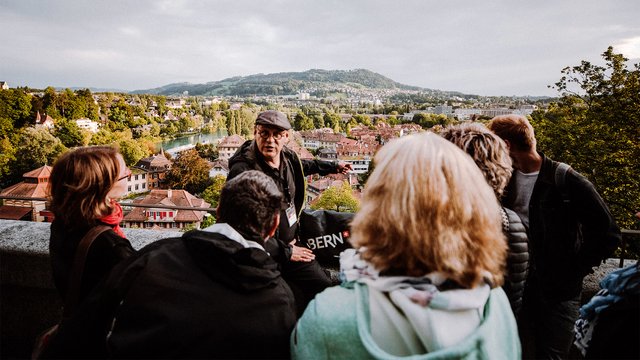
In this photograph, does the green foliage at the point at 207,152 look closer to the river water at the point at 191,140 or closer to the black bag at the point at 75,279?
the river water at the point at 191,140

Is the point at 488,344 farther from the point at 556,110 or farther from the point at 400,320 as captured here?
the point at 556,110

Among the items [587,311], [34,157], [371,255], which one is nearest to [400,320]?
[371,255]

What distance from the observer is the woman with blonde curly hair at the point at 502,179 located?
154cm

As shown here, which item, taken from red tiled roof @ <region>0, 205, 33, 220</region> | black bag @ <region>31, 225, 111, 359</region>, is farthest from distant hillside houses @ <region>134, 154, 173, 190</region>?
black bag @ <region>31, 225, 111, 359</region>

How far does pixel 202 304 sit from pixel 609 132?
1276 centimetres

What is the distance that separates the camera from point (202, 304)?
1.07 m

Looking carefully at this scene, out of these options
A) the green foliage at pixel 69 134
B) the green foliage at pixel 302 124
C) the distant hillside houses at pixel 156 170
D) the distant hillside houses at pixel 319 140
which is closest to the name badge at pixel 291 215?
the distant hillside houses at pixel 156 170

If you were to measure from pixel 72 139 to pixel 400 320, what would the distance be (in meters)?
59.1

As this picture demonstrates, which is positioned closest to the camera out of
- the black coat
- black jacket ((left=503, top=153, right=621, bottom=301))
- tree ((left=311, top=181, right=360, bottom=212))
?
black jacket ((left=503, top=153, right=621, bottom=301))

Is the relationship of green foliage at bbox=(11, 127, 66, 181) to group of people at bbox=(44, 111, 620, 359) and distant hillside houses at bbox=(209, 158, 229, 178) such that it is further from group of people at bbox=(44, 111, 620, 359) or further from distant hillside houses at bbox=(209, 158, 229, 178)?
group of people at bbox=(44, 111, 620, 359)

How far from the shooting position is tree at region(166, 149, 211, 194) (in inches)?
1726

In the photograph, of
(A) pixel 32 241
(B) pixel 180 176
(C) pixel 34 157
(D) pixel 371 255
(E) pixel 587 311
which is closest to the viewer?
(D) pixel 371 255

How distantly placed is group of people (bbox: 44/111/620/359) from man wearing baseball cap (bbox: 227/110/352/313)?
0.63m

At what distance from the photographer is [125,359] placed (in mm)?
1066
